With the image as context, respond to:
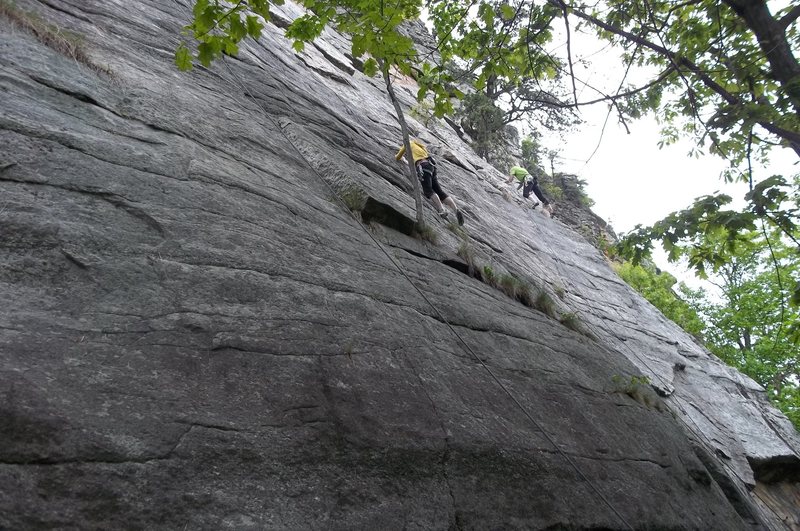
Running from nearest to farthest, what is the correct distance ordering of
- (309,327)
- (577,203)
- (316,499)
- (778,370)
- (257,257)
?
(316,499)
(309,327)
(257,257)
(778,370)
(577,203)

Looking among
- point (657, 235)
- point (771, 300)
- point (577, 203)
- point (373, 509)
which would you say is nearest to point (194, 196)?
point (373, 509)

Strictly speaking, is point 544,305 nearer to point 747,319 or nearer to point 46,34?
point 46,34

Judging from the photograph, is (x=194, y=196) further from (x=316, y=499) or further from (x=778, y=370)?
(x=778, y=370)

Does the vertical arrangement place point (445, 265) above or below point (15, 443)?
above

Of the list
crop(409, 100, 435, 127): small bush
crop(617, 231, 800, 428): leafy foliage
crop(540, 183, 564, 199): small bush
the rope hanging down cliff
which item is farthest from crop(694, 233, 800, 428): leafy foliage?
the rope hanging down cliff

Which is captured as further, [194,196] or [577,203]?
[577,203]

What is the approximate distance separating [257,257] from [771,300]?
24.4 m

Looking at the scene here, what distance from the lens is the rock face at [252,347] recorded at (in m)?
2.24

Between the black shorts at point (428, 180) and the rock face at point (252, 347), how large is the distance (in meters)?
1.96

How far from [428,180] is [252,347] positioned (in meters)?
6.28

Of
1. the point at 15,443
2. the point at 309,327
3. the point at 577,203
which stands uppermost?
the point at 577,203

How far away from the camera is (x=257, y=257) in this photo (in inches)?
145

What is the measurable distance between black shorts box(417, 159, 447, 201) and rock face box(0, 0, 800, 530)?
77.1 inches

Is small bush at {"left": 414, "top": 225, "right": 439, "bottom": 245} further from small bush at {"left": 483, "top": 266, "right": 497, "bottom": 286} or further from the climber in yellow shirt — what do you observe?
the climber in yellow shirt
